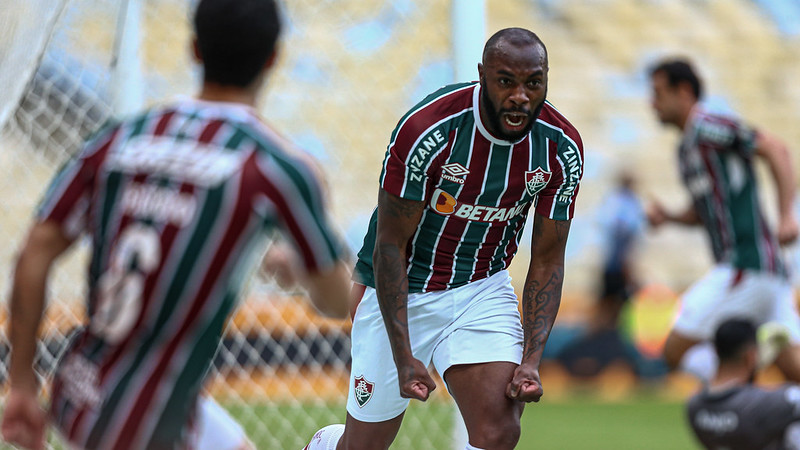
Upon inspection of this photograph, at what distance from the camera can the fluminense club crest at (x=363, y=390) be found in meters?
4.41

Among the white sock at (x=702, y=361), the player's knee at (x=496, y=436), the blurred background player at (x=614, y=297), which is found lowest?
the blurred background player at (x=614, y=297)

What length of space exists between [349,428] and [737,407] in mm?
2443

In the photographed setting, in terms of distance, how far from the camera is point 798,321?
22.4 feet

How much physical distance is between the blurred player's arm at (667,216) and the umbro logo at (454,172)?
10.1 ft

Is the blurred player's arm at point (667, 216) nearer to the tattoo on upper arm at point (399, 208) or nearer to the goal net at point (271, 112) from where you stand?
the goal net at point (271, 112)

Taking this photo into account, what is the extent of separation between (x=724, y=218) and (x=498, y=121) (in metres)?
3.17

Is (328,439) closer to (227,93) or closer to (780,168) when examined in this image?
(227,93)

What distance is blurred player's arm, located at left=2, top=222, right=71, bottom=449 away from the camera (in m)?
2.81

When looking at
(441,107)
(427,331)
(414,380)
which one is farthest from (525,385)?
(441,107)

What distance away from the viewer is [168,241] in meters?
2.71

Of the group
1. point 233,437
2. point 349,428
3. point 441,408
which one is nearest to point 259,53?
point 233,437

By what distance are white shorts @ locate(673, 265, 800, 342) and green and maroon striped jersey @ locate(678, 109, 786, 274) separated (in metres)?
0.07

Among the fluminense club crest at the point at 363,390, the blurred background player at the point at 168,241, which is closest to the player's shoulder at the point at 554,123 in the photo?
the fluminense club crest at the point at 363,390

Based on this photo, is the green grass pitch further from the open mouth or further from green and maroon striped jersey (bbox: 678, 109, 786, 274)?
the open mouth
